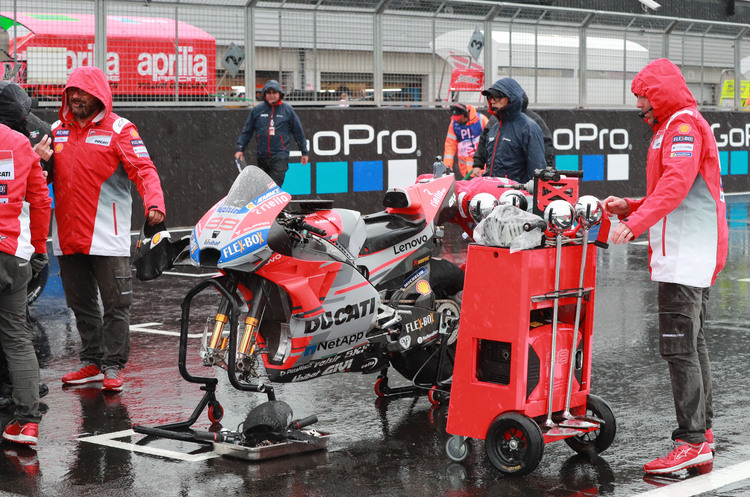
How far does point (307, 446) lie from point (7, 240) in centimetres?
186

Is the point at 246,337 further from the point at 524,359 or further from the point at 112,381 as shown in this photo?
the point at 112,381

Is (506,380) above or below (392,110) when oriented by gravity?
below

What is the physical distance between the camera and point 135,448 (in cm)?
569

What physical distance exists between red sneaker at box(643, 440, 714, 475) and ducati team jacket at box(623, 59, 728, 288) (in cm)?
76

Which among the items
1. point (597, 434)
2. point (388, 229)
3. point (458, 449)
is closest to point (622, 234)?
point (597, 434)

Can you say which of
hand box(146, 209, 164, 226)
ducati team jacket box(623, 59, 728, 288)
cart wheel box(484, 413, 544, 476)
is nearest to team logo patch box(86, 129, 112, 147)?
hand box(146, 209, 164, 226)

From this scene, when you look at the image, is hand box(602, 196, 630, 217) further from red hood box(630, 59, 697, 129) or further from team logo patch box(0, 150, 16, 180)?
team logo patch box(0, 150, 16, 180)

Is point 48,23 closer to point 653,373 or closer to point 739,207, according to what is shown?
point 653,373

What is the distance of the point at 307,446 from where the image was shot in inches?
221

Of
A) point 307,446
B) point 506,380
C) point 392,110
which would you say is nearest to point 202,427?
point 307,446

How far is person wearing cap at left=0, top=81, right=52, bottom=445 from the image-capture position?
572 centimetres

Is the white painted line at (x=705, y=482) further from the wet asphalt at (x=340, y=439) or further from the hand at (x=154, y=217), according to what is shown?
the hand at (x=154, y=217)

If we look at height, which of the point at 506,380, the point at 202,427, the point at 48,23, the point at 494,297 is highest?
the point at 48,23

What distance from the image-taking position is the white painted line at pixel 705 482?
4957 millimetres
